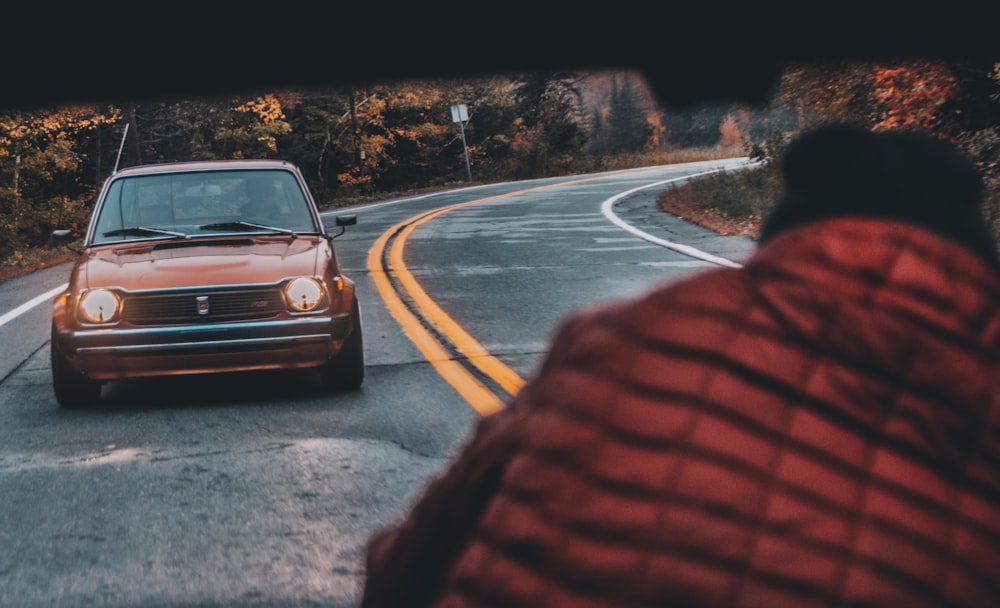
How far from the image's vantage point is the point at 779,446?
1.44 m

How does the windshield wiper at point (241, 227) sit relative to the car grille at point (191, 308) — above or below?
above

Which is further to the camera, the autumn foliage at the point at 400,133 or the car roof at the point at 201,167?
the autumn foliage at the point at 400,133

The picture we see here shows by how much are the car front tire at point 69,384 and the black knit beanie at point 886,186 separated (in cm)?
641

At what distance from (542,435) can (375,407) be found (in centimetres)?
572

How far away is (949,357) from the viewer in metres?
1.46

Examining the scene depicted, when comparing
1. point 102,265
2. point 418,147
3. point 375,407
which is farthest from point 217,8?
point 418,147

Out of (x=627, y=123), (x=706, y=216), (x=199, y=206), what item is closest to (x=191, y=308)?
(x=199, y=206)

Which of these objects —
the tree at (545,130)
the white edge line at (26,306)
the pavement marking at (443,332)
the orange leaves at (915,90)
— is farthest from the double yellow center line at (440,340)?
the tree at (545,130)

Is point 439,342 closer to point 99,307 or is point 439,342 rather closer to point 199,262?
point 199,262

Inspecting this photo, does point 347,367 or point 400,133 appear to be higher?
point 347,367

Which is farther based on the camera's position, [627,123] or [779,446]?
[627,123]

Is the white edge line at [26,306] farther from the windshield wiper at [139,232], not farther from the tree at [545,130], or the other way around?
the tree at [545,130]

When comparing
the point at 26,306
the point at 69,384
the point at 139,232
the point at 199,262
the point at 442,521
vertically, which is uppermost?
the point at 442,521

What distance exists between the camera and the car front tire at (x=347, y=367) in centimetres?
748
